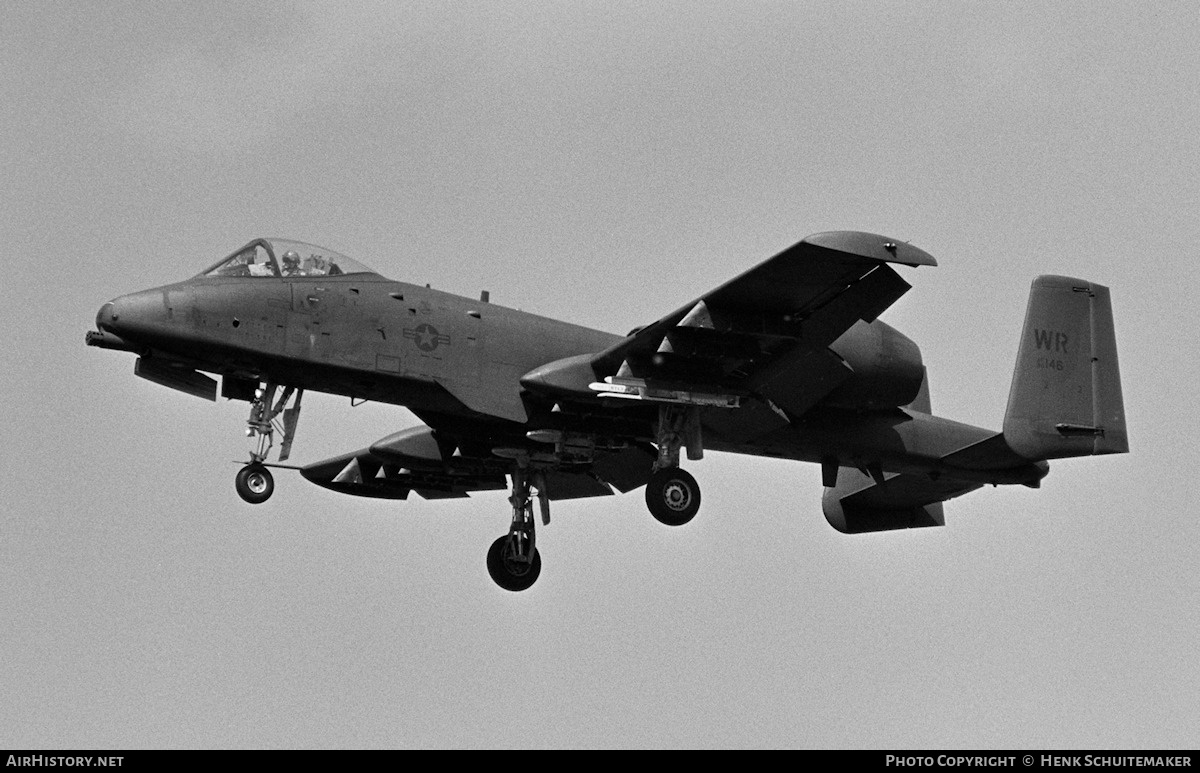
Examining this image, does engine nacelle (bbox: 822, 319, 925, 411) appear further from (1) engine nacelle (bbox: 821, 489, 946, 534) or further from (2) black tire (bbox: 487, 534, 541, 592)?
(2) black tire (bbox: 487, 534, 541, 592)

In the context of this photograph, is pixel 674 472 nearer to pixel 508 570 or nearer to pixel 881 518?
pixel 508 570

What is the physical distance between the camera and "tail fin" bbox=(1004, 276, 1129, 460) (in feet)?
100.0

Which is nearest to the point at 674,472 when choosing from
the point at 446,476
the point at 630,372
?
the point at 630,372

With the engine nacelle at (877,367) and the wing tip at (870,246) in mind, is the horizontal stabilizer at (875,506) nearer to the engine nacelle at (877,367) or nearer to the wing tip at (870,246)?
the engine nacelle at (877,367)

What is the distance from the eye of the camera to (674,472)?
93.5 feet

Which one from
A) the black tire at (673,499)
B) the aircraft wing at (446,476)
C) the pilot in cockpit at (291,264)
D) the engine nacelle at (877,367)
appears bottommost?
the black tire at (673,499)

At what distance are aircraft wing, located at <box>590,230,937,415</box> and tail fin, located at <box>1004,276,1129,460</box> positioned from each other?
3.64 meters

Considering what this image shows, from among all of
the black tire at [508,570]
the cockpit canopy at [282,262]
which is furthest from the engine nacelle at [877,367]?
the cockpit canopy at [282,262]

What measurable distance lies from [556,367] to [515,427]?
5.90 ft

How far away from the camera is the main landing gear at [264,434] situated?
2697 cm
